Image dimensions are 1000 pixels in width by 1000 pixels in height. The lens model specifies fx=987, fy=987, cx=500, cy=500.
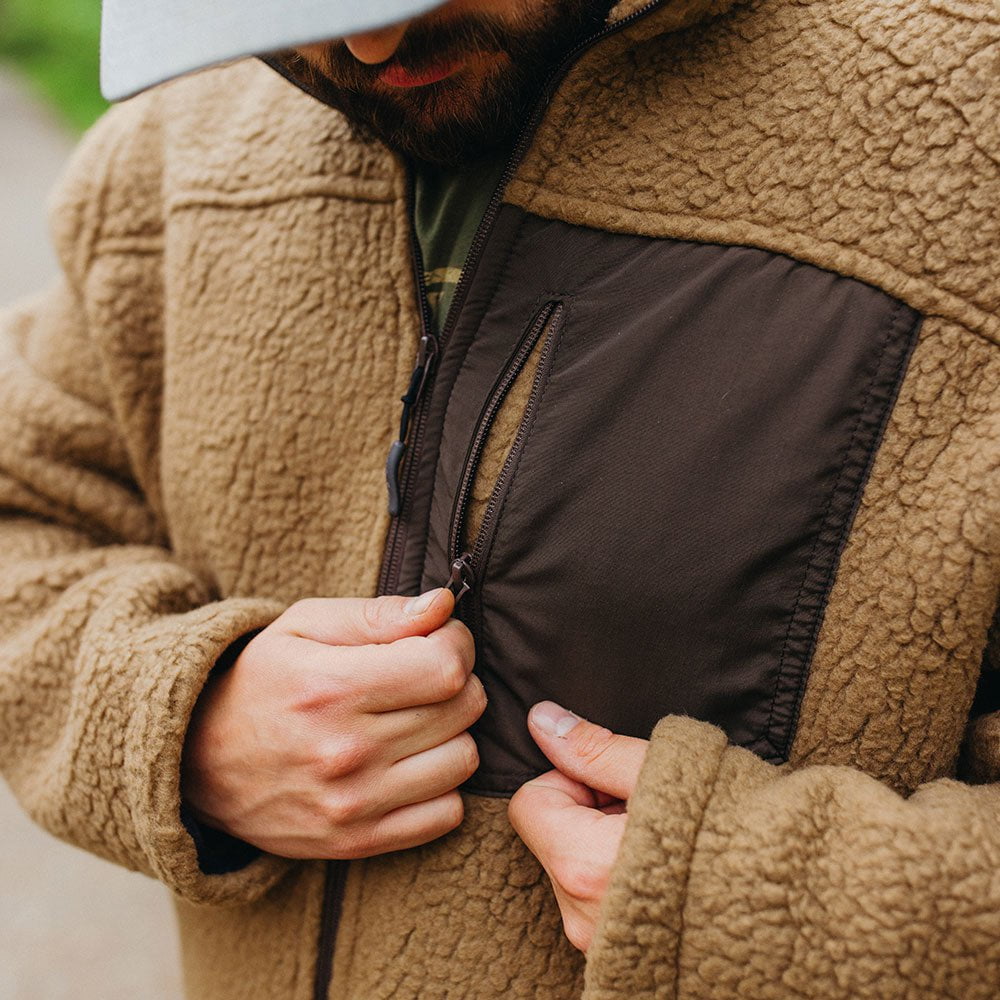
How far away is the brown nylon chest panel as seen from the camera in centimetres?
96

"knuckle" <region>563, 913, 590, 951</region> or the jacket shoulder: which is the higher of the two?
the jacket shoulder

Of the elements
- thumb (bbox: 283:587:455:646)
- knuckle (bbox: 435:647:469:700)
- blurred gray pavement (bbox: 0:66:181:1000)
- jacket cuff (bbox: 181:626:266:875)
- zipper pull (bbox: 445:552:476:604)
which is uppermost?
zipper pull (bbox: 445:552:476:604)

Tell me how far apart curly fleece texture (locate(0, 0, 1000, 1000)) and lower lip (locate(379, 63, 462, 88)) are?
12cm

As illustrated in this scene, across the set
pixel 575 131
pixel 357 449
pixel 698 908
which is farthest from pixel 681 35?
pixel 698 908

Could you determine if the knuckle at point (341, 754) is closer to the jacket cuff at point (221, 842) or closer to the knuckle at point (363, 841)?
the knuckle at point (363, 841)

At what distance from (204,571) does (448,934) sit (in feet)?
1.97

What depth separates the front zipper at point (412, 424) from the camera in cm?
110

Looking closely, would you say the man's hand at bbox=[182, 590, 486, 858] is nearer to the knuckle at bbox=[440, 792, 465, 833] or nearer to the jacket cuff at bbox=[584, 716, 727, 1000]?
the knuckle at bbox=[440, 792, 465, 833]

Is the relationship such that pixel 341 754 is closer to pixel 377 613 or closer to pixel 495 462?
pixel 377 613

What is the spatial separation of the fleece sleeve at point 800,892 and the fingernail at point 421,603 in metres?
0.30

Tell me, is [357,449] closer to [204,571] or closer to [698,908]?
[204,571]

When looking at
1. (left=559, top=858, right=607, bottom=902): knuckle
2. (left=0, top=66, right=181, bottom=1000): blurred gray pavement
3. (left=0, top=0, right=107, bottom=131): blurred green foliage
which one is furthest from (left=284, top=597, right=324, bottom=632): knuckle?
(left=0, top=0, right=107, bottom=131): blurred green foliage

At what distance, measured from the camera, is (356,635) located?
111 centimetres

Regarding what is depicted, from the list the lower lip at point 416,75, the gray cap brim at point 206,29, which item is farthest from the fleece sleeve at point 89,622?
the lower lip at point 416,75
